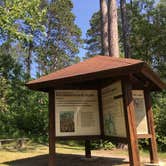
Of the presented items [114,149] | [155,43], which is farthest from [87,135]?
[155,43]

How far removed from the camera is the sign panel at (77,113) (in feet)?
32.6

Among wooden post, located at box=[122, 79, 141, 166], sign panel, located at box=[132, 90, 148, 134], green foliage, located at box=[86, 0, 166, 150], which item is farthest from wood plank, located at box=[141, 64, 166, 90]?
green foliage, located at box=[86, 0, 166, 150]

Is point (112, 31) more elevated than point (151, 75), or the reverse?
point (112, 31)

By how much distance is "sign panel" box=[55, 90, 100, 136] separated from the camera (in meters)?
9.92

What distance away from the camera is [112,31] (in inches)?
651

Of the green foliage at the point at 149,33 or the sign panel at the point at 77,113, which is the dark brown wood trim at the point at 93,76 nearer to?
the sign panel at the point at 77,113

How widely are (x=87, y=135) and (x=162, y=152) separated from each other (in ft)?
18.9

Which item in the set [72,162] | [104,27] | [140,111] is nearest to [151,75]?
[140,111]

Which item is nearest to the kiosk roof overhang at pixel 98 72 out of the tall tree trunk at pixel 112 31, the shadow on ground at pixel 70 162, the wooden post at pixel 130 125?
the wooden post at pixel 130 125

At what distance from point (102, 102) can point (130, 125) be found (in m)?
2.06

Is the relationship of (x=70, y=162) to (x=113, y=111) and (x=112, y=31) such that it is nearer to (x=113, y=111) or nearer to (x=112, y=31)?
(x=113, y=111)

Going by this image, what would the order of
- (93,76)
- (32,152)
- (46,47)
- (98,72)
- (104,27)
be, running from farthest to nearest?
1. (46,47)
2. (104,27)
3. (32,152)
4. (93,76)
5. (98,72)

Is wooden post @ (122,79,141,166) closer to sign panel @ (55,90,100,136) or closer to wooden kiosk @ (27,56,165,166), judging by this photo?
wooden kiosk @ (27,56,165,166)

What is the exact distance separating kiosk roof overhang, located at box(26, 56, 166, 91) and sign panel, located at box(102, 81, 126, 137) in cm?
75
